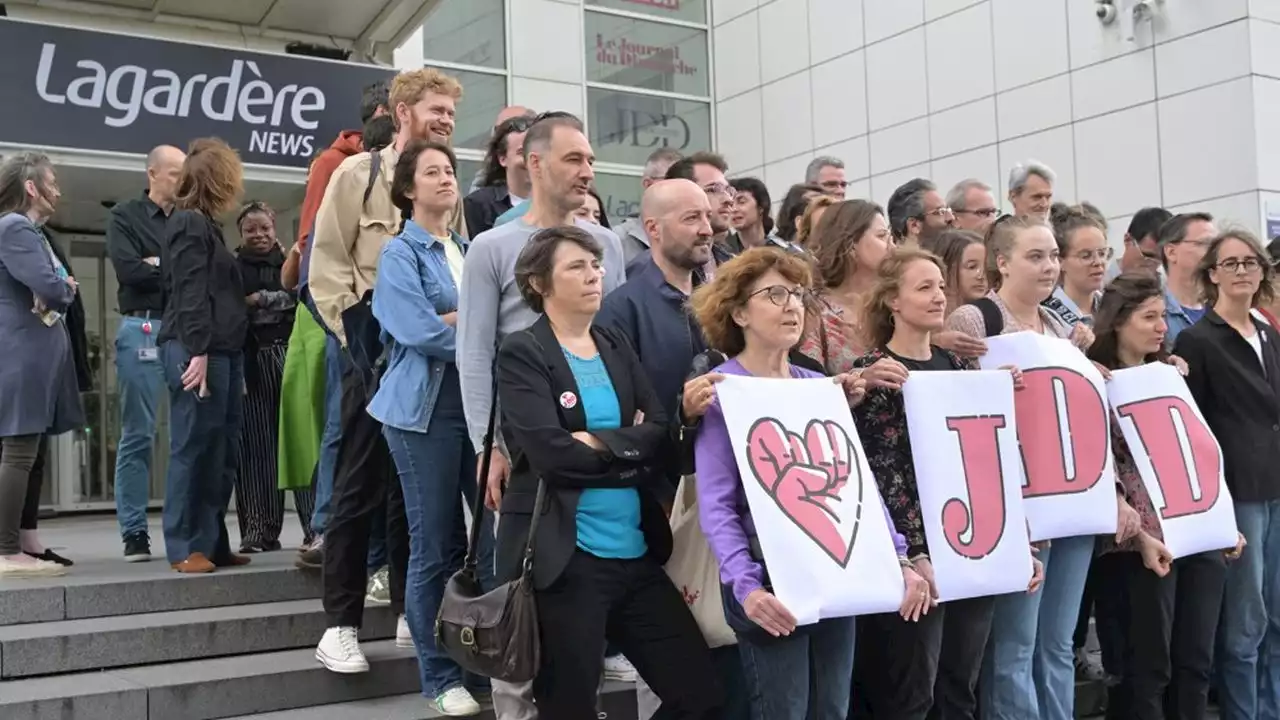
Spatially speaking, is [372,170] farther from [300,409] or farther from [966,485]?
[966,485]

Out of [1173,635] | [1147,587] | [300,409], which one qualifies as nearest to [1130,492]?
[1147,587]

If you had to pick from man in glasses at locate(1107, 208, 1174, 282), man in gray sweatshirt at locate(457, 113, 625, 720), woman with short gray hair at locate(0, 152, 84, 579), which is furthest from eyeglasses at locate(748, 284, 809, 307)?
man in glasses at locate(1107, 208, 1174, 282)

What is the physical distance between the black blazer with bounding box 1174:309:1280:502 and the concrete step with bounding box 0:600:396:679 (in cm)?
368

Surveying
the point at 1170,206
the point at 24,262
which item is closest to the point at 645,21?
the point at 1170,206

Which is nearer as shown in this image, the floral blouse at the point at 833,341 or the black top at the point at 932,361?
the black top at the point at 932,361

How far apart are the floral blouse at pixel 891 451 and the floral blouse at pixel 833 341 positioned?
0.23m

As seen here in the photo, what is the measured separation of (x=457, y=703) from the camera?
4734 millimetres

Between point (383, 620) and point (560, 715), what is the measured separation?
6.93ft

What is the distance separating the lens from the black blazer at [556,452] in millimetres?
3760

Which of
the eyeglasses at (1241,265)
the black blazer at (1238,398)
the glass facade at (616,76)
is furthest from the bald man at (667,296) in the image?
the glass facade at (616,76)

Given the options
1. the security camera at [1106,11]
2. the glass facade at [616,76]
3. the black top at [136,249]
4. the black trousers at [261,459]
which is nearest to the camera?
the black top at [136,249]

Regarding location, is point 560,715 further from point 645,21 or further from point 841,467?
point 645,21

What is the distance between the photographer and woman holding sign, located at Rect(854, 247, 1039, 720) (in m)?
4.22

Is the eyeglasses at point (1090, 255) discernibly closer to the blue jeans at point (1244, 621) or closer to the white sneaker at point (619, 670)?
the blue jeans at point (1244, 621)
